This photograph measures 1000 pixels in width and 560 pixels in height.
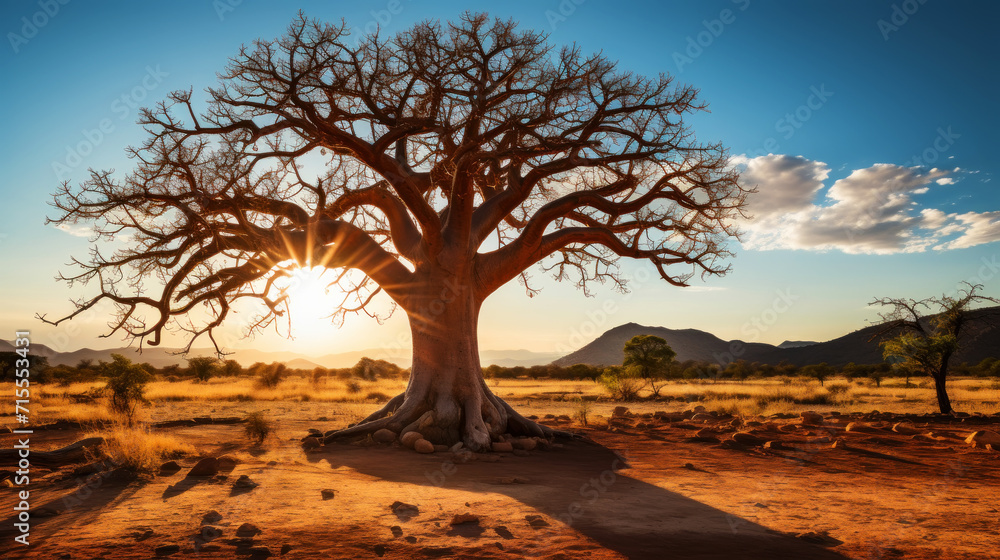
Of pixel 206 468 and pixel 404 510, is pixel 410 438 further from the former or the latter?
pixel 404 510

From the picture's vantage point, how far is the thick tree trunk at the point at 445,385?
32.2 feet

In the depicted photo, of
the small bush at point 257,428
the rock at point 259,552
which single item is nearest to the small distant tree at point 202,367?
the small bush at point 257,428

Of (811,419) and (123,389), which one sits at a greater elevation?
(123,389)

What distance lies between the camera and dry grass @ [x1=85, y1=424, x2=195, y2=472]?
6.51 m

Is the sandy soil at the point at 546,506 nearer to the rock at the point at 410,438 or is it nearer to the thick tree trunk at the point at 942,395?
the rock at the point at 410,438

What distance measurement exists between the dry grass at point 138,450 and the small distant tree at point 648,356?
1074 inches

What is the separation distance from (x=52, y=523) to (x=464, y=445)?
5804 millimetres

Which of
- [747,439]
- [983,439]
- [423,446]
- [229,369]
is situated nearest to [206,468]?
[423,446]

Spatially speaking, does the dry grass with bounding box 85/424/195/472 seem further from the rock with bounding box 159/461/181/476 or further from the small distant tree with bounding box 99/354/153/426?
the small distant tree with bounding box 99/354/153/426

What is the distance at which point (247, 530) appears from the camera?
14.6 feet

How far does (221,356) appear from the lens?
8.95m

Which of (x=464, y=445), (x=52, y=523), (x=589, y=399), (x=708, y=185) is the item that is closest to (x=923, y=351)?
(x=708, y=185)

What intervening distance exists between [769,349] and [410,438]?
345 ft

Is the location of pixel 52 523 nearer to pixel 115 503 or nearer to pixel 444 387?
pixel 115 503
